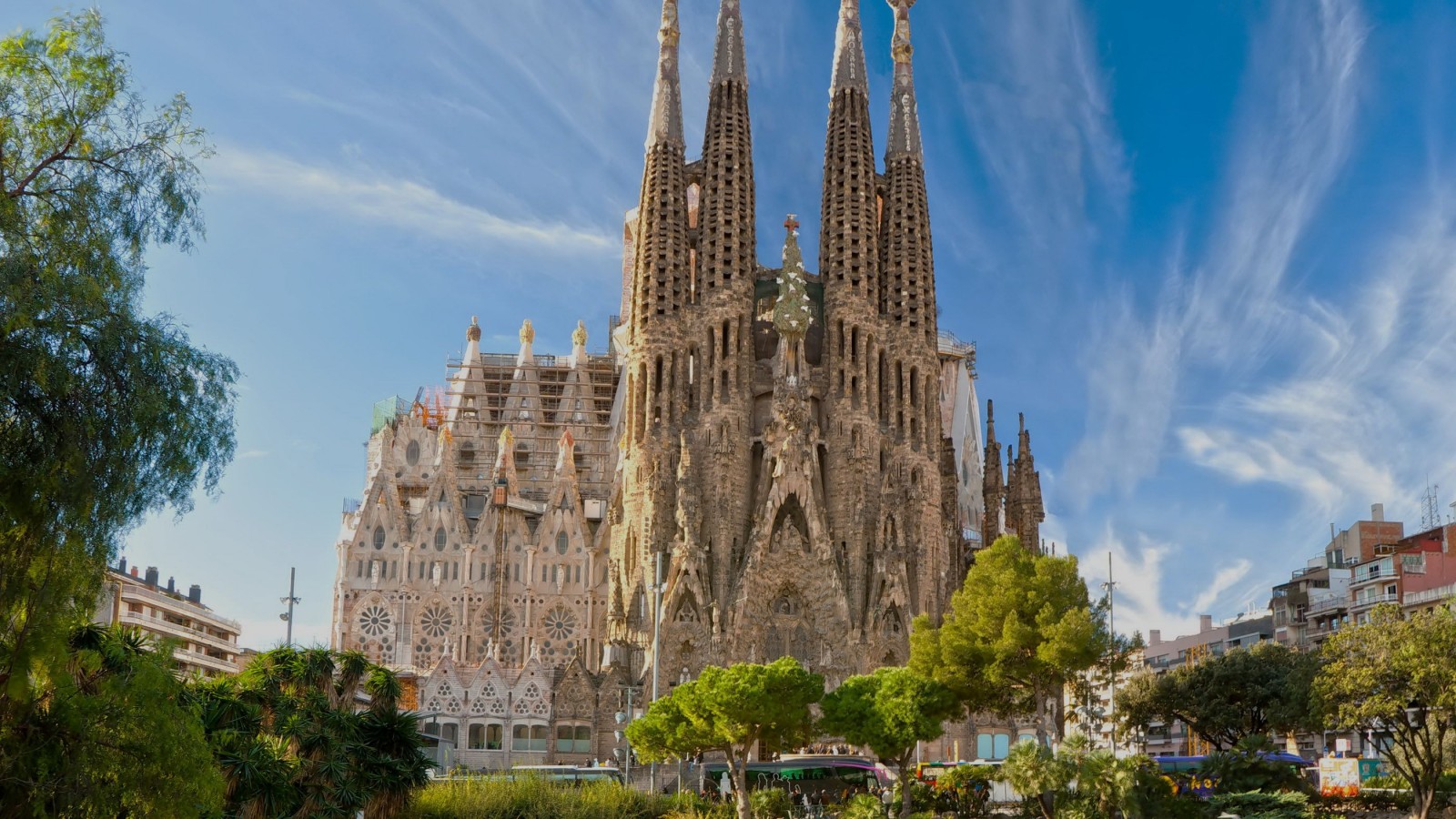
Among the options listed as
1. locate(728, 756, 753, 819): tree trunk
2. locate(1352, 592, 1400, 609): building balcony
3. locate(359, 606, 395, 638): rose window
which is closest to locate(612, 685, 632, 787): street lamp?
locate(728, 756, 753, 819): tree trunk

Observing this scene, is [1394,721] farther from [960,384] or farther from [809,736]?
[960,384]

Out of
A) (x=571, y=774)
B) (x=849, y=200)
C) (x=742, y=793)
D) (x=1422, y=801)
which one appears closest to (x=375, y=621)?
(x=849, y=200)

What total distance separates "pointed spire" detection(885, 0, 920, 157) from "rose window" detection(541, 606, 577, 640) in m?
26.5

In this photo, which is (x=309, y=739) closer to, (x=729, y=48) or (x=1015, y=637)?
(x=1015, y=637)

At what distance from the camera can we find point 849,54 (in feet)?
224

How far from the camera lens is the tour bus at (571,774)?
33.1 m

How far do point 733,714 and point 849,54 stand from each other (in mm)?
40735

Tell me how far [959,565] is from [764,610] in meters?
11.8

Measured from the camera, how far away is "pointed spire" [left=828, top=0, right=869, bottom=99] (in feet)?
222

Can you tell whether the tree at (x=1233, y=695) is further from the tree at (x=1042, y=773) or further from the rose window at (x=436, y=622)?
the rose window at (x=436, y=622)

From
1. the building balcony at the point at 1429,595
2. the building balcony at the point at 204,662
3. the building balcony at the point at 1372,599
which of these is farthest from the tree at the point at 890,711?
the building balcony at the point at 204,662

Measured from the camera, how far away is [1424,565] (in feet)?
207

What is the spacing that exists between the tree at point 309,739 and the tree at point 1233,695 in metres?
31.9

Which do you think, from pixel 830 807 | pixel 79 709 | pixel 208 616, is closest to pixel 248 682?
pixel 79 709
